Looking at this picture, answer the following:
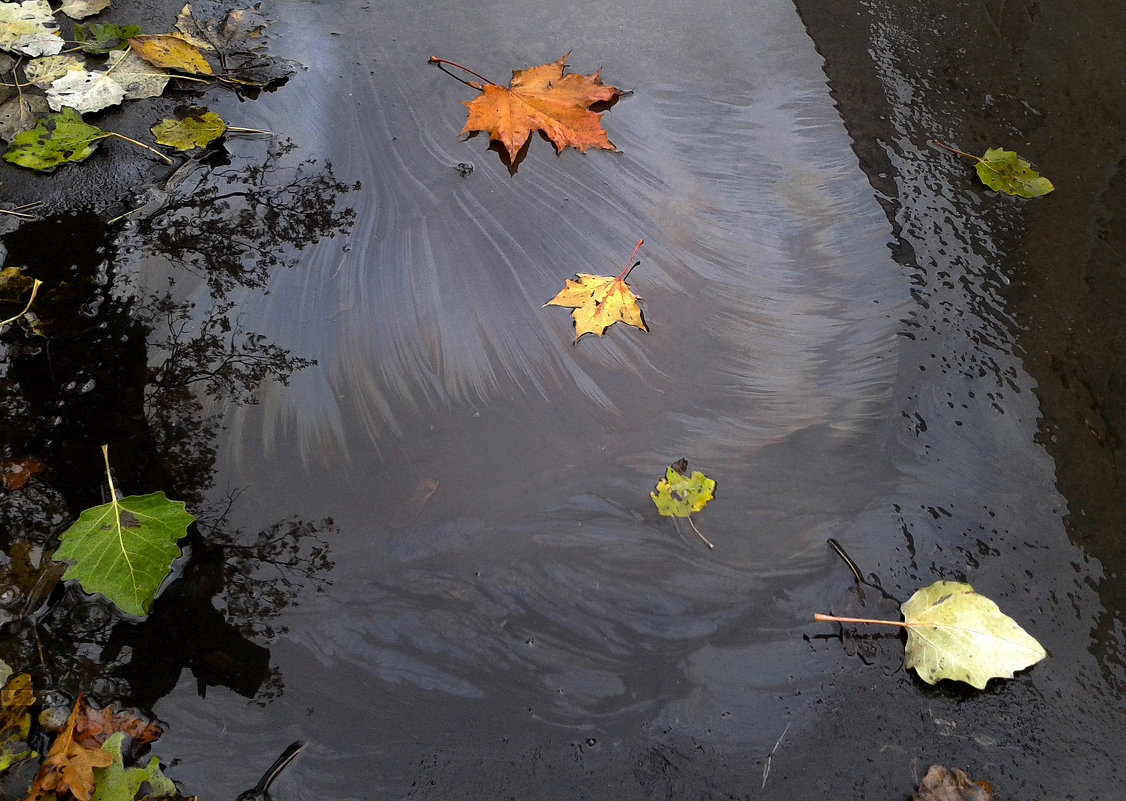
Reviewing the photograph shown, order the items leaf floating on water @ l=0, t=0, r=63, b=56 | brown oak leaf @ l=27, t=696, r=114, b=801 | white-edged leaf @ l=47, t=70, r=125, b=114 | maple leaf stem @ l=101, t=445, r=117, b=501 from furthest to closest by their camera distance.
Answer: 1. leaf floating on water @ l=0, t=0, r=63, b=56
2. white-edged leaf @ l=47, t=70, r=125, b=114
3. maple leaf stem @ l=101, t=445, r=117, b=501
4. brown oak leaf @ l=27, t=696, r=114, b=801

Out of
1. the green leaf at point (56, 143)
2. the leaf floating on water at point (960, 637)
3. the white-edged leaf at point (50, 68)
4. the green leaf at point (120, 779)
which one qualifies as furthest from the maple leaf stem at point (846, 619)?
the white-edged leaf at point (50, 68)

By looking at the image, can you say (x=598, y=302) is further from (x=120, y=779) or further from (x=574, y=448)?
(x=120, y=779)

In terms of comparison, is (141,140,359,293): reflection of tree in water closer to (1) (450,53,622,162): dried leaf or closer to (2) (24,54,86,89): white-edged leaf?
(1) (450,53,622,162): dried leaf

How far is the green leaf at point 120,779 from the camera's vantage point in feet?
3.25

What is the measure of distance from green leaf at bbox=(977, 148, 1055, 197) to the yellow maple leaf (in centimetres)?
86

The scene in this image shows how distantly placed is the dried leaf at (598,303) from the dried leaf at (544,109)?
1.27 feet

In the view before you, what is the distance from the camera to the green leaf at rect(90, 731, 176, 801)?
0.99 m

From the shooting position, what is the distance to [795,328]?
4.63ft

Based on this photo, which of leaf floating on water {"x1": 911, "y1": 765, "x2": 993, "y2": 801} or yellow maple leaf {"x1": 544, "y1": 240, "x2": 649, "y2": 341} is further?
yellow maple leaf {"x1": 544, "y1": 240, "x2": 649, "y2": 341}

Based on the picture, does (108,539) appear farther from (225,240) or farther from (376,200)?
(376,200)

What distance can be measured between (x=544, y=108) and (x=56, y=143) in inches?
43.5

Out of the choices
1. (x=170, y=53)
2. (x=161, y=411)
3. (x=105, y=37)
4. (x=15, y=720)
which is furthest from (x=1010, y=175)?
(x=105, y=37)

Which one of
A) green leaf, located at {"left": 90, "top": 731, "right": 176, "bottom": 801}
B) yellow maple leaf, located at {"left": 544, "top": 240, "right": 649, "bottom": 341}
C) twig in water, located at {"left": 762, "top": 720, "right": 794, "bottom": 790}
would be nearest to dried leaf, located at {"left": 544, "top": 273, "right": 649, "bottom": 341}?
yellow maple leaf, located at {"left": 544, "top": 240, "right": 649, "bottom": 341}

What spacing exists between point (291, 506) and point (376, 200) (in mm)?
704
